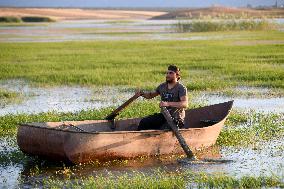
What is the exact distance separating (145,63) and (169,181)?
19.3 meters

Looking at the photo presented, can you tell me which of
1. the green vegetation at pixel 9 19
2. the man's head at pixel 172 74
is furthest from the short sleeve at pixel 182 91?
the green vegetation at pixel 9 19

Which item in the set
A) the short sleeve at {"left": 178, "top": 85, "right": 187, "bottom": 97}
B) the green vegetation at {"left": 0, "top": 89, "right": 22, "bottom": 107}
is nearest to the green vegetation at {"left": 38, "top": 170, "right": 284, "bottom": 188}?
the short sleeve at {"left": 178, "top": 85, "right": 187, "bottom": 97}

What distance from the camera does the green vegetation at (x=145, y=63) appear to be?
75.9 feet

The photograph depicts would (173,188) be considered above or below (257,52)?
above

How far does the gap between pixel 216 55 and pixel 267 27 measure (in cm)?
2234

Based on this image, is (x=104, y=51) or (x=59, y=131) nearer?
(x=59, y=131)

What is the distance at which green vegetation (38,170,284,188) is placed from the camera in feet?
33.4

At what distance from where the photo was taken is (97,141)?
11.6 m

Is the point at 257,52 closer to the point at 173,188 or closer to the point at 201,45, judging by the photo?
the point at 201,45

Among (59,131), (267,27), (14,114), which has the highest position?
(59,131)

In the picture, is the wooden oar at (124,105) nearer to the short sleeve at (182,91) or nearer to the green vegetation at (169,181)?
the short sleeve at (182,91)

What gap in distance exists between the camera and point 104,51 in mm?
37344

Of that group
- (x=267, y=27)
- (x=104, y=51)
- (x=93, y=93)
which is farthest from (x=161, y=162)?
(x=267, y=27)

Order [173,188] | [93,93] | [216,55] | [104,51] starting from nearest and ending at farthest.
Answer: [173,188], [93,93], [216,55], [104,51]
